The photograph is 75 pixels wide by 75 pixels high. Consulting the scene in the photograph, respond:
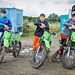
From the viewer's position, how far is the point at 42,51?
28.8 ft

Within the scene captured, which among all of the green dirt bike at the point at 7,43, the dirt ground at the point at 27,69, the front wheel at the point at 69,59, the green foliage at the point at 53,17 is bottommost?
the dirt ground at the point at 27,69

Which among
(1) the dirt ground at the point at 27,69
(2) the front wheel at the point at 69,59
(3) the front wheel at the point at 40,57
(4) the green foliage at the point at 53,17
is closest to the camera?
(1) the dirt ground at the point at 27,69

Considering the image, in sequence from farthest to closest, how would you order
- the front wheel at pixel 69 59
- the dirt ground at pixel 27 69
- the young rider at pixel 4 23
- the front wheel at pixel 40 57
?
the young rider at pixel 4 23
the front wheel at pixel 69 59
the front wheel at pixel 40 57
the dirt ground at pixel 27 69


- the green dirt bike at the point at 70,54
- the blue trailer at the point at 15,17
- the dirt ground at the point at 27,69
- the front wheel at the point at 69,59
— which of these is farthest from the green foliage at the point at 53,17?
the front wheel at the point at 69,59

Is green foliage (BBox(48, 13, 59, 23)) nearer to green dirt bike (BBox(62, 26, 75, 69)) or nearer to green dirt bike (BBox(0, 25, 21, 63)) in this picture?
green dirt bike (BBox(0, 25, 21, 63))

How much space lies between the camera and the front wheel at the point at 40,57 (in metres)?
8.66

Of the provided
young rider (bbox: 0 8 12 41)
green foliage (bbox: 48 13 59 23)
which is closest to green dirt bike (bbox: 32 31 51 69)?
young rider (bbox: 0 8 12 41)

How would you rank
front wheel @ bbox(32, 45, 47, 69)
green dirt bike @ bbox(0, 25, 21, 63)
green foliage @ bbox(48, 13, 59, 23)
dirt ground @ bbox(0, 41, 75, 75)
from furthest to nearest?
green foliage @ bbox(48, 13, 59, 23) → green dirt bike @ bbox(0, 25, 21, 63) → front wheel @ bbox(32, 45, 47, 69) → dirt ground @ bbox(0, 41, 75, 75)

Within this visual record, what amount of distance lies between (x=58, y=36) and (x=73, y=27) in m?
0.92

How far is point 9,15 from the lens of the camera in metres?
19.2

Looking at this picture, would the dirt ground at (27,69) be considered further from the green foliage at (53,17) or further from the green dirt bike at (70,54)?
the green foliage at (53,17)

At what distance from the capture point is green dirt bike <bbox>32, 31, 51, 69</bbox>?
28.5 ft

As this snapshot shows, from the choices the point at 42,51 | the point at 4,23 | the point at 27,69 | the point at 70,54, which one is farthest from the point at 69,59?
the point at 4,23

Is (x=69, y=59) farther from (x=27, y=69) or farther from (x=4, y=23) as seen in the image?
(x=4, y=23)
